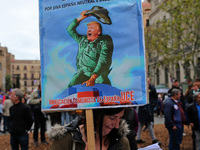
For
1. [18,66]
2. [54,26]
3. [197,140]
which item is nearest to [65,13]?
[54,26]

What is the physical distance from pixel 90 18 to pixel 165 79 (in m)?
37.9

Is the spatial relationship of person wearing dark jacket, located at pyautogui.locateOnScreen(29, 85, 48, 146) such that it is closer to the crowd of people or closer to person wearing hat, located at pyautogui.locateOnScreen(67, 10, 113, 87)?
the crowd of people

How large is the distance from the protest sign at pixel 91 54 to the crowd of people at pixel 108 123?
19cm

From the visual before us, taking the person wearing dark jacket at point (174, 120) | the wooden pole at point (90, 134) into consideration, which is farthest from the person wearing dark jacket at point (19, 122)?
the wooden pole at point (90, 134)

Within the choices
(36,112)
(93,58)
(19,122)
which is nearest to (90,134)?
(93,58)

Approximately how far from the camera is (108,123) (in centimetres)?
227

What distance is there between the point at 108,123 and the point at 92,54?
0.60 meters

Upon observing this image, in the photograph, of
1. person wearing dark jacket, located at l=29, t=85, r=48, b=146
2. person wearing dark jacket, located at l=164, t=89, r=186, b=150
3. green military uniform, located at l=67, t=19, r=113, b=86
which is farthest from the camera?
person wearing dark jacket, located at l=29, t=85, r=48, b=146

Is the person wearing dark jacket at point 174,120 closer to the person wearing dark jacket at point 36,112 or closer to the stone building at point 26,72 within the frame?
the person wearing dark jacket at point 36,112

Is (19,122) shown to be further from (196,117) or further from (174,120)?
(196,117)

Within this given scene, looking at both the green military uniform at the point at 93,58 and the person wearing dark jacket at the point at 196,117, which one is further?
the person wearing dark jacket at the point at 196,117

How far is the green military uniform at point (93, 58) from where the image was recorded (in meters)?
2.19

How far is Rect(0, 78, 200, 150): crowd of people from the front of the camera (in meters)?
2.17

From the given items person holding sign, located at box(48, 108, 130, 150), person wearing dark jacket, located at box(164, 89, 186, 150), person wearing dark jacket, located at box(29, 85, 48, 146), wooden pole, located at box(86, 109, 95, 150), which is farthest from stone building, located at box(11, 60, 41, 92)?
wooden pole, located at box(86, 109, 95, 150)
